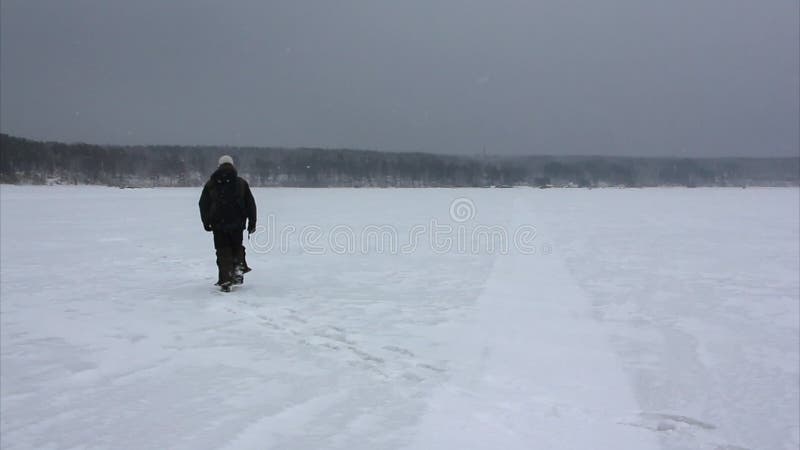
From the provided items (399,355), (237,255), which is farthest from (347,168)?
(399,355)

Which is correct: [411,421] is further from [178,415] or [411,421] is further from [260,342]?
[260,342]

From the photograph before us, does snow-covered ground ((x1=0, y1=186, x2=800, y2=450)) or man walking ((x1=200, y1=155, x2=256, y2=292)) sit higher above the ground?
man walking ((x1=200, y1=155, x2=256, y2=292))

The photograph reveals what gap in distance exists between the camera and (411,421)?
3.72m

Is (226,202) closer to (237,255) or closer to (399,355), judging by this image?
(237,255)

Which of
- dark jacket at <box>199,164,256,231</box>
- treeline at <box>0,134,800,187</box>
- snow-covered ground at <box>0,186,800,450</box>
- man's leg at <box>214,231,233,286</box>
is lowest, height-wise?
snow-covered ground at <box>0,186,800,450</box>

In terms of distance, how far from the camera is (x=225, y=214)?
26.6 ft

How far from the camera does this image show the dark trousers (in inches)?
320

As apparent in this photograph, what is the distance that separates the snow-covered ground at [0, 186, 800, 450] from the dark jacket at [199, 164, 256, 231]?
958 millimetres

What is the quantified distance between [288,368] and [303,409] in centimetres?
90

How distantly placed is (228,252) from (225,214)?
53cm

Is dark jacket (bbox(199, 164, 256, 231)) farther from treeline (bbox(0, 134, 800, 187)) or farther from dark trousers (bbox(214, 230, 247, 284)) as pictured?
treeline (bbox(0, 134, 800, 187))

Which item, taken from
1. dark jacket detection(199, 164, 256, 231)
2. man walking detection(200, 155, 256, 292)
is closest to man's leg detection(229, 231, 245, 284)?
man walking detection(200, 155, 256, 292)

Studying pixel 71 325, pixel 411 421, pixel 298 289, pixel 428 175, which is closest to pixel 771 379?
pixel 411 421

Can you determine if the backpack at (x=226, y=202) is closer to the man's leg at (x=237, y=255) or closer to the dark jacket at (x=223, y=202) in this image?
the dark jacket at (x=223, y=202)
